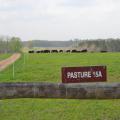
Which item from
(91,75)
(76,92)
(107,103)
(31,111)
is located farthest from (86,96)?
(107,103)

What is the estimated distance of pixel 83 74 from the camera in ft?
23.5

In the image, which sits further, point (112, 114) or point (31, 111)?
point (31, 111)

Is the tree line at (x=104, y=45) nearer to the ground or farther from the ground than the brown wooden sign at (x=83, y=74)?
nearer to the ground

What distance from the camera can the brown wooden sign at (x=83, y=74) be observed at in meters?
7.06

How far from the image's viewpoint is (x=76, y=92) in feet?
20.1

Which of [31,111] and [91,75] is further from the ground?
[91,75]

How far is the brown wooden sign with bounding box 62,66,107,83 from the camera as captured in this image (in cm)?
706

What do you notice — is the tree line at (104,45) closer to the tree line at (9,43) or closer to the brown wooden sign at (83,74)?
the tree line at (9,43)

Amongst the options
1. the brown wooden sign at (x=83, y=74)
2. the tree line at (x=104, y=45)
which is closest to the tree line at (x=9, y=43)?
the tree line at (x=104, y=45)

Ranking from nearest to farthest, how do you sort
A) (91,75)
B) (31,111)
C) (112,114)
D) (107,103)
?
(91,75), (112,114), (31,111), (107,103)

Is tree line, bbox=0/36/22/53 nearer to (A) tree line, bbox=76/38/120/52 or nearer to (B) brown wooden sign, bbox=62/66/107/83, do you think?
(A) tree line, bbox=76/38/120/52

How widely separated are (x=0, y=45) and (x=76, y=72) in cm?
15657

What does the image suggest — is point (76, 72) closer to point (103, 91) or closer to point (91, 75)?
point (91, 75)

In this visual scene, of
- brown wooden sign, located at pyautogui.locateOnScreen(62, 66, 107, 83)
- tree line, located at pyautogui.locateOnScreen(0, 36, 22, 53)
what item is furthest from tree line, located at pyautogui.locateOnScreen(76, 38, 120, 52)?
brown wooden sign, located at pyautogui.locateOnScreen(62, 66, 107, 83)
